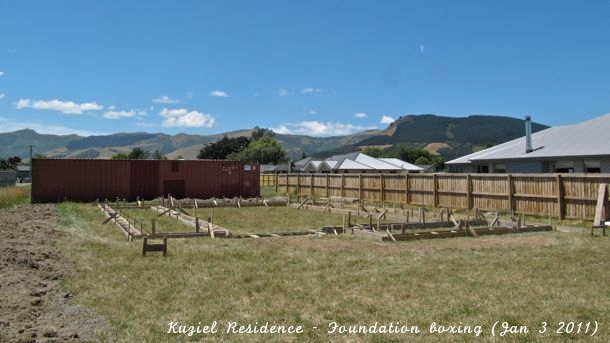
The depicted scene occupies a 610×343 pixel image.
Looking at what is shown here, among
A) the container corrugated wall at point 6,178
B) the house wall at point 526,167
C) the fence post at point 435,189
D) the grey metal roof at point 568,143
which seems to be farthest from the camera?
the container corrugated wall at point 6,178

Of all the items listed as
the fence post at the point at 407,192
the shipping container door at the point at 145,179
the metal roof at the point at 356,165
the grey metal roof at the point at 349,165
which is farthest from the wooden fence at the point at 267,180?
the fence post at the point at 407,192

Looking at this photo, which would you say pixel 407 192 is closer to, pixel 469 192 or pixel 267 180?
pixel 469 192

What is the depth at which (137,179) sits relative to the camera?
116 feet

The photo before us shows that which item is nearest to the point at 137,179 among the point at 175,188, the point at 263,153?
the point at 175,188

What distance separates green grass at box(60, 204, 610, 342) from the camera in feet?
19.7

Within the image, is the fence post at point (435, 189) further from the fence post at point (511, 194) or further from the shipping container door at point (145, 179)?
the shipping container door at point (145, 179)

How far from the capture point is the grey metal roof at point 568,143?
24.5 m

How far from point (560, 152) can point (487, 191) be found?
5.79m

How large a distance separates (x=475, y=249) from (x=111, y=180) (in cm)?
2826

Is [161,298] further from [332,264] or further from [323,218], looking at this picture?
[323,218]

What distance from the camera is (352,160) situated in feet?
259

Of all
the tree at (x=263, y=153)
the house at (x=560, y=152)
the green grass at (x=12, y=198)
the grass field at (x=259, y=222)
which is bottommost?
the grass field at (x=259, y=222)

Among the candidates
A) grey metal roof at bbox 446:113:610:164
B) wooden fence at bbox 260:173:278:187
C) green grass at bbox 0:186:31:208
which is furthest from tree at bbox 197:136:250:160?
grey metal roof at bbox 446:113:610:164

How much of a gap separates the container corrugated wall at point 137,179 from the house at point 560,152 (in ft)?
55.2
